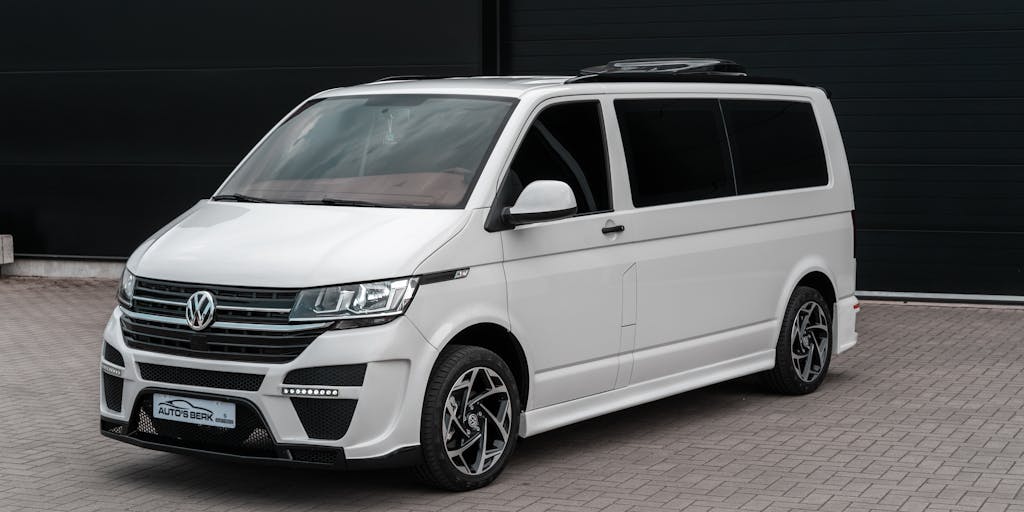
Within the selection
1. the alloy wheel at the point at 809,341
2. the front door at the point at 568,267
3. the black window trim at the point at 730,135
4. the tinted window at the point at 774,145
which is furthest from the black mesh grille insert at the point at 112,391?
the alloy wheel at the point at 809,341

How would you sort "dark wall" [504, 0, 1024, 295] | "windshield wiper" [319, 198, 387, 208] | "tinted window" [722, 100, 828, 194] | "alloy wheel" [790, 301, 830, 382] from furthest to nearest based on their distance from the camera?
1. "dark wall" [504, 0, 1024, 295]
2. "alloy wheel" [790, 301, 830, 382]
3. "tinted window" [722, 100, 828, 194]
4. "windshield wiper" [319, 198, 387, 208]

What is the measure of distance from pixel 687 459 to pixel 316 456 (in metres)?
2.12

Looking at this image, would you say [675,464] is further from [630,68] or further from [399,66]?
[399,66]

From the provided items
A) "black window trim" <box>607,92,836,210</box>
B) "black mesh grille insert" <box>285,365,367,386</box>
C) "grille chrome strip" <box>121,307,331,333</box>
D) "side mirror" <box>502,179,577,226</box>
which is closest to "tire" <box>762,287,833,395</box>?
"black window trim" <box>607,92,836,210</box>

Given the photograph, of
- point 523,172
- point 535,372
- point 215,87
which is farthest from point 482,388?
point 215,87

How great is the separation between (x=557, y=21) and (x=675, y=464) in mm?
8529

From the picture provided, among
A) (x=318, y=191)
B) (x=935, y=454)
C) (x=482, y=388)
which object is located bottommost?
(x=935, y=454)

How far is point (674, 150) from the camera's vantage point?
8570mm

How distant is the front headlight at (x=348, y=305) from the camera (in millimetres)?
6559

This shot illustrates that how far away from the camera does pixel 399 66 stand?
1579 cm

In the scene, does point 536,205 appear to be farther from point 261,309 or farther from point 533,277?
point 261,309

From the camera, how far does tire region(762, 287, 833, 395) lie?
31.2 feet

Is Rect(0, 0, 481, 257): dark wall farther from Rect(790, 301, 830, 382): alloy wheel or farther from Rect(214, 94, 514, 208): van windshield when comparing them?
Rect(214, 94, 514, 208): van windshield

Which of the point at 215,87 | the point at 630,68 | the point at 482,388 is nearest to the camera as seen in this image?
the point at 482,388
